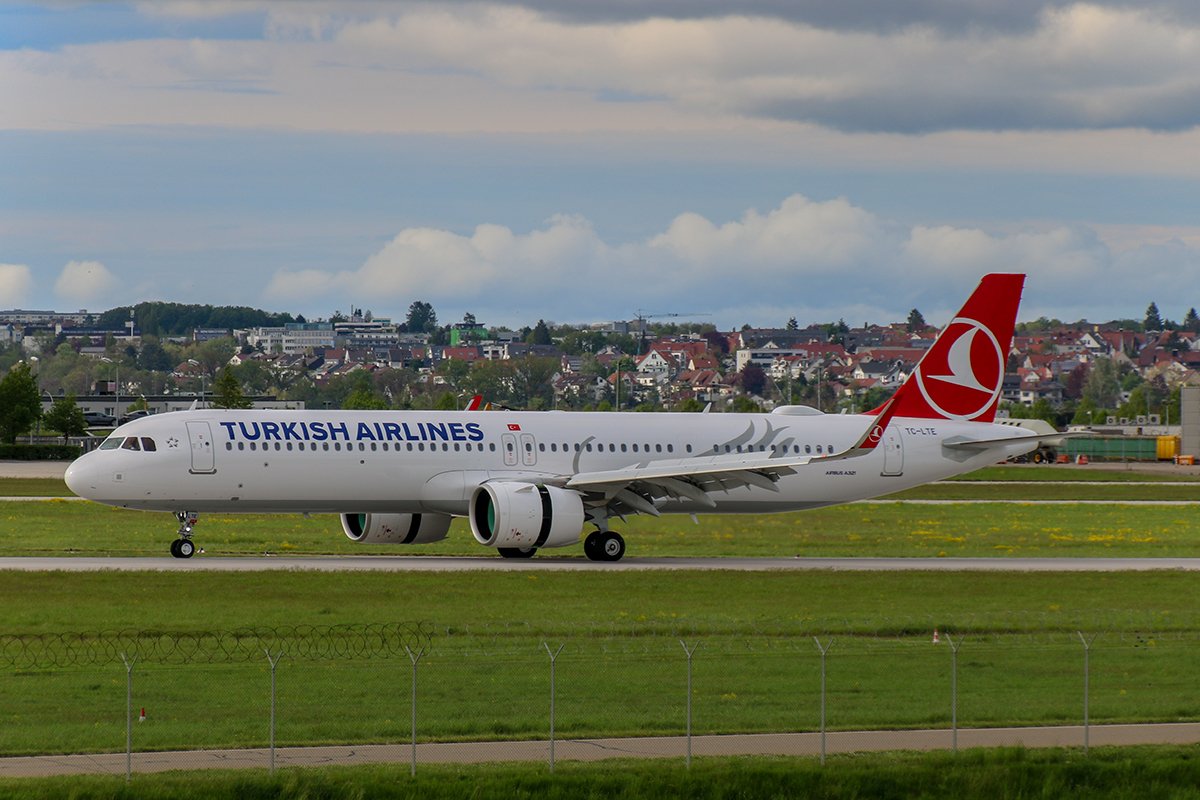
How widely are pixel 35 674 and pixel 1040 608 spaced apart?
22.2 metres

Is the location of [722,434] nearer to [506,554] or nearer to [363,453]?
[506,554]

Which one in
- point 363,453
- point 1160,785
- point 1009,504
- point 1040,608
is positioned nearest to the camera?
point 1160,785

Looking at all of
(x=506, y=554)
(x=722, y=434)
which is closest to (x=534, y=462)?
(x=506, y=554)

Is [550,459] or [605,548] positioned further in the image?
[550,459]

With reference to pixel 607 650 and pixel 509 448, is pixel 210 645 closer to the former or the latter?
pixel 607 650

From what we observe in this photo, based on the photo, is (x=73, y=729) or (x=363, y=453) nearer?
(x=73, y=729)

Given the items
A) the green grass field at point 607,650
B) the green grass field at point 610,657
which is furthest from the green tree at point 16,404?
the green grass field at point 610,657

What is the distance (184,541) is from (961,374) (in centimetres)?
2534

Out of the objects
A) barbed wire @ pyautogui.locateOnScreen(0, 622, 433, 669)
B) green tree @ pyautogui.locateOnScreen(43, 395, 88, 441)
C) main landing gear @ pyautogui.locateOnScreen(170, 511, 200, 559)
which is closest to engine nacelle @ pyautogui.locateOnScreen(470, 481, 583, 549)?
main landing gear @ pyautogui.locateOnScreen(170, 511, 200, 559)

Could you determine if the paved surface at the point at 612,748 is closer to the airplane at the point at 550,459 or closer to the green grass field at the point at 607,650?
the green grass field at the point at 607,650

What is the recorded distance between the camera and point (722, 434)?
182 feet

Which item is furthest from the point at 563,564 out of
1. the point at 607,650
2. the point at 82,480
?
the point at 607,650

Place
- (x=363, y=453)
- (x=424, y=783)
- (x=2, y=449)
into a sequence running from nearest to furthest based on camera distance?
(x=424, y=783) → (x=363, y=453) → (x=2, y=449)

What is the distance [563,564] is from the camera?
1967 inches
